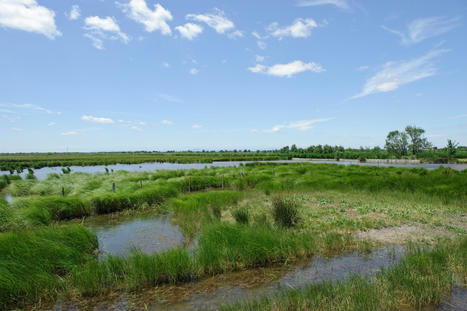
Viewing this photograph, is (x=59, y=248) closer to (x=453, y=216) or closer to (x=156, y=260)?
(x=156, y=260)

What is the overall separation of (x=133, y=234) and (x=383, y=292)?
29.7ft

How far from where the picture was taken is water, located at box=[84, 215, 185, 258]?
8680 millimetres

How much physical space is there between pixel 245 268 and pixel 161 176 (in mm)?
21356

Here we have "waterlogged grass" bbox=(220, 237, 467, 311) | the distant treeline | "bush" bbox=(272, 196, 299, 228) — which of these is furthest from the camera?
the distant treeline

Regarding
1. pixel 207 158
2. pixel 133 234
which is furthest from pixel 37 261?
pixel 207 158

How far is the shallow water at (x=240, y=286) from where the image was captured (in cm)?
523

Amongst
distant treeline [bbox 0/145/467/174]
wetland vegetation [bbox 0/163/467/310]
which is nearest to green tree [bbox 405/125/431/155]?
distant treeline [bbox 0/145/467/174]

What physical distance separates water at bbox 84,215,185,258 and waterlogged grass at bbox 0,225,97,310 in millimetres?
994

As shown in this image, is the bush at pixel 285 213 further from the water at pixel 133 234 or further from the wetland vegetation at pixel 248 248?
the water at pixel 133 234

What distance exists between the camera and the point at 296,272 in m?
6.43

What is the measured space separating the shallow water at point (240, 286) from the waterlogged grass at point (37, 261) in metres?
0.72

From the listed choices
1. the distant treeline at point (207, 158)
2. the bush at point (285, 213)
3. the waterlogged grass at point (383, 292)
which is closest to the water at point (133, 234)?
the bush at point (285, 213)

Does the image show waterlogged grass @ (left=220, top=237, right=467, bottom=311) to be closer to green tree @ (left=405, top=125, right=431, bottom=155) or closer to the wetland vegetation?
the wetland vegetation

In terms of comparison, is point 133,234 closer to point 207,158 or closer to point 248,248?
point 248,248
